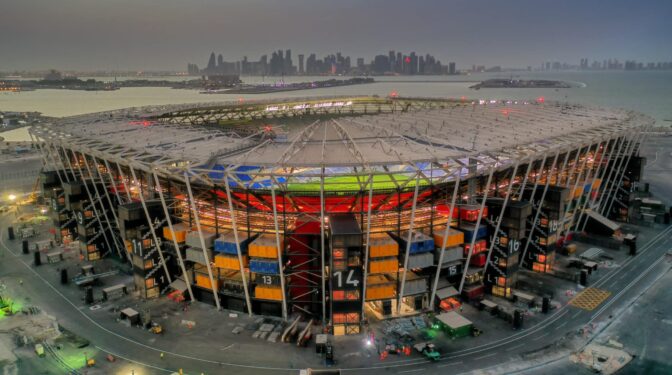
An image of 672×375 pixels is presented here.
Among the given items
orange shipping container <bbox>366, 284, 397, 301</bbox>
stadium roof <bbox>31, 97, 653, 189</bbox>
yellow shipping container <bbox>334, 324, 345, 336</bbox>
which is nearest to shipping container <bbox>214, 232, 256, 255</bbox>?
stadium roof <bbox>31, 97, 653, 189</bbox>

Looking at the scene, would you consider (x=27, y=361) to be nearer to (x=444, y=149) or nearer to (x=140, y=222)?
(x=140, y=222)

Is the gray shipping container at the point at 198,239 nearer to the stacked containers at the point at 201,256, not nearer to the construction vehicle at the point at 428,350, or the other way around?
the stacked containers at the point at 201,256

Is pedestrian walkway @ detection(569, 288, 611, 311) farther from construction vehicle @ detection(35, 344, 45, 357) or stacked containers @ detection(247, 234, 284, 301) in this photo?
construction vehicle @ detection(35, 344, 45, 357)

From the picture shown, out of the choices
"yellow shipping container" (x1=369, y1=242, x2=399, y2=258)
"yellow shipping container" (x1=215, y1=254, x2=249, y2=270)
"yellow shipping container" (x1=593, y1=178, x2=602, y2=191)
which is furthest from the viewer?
"yellow shipping container" (x1=593, y1=178, x2=602, y2=191)

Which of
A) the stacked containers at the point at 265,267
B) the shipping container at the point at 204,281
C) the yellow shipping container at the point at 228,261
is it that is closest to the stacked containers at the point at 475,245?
the stacked containers at the point at 265,267

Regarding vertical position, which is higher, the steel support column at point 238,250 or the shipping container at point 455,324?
the steel support column at point 238,250

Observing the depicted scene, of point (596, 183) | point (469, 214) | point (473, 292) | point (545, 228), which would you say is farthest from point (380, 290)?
point (596, 183)
